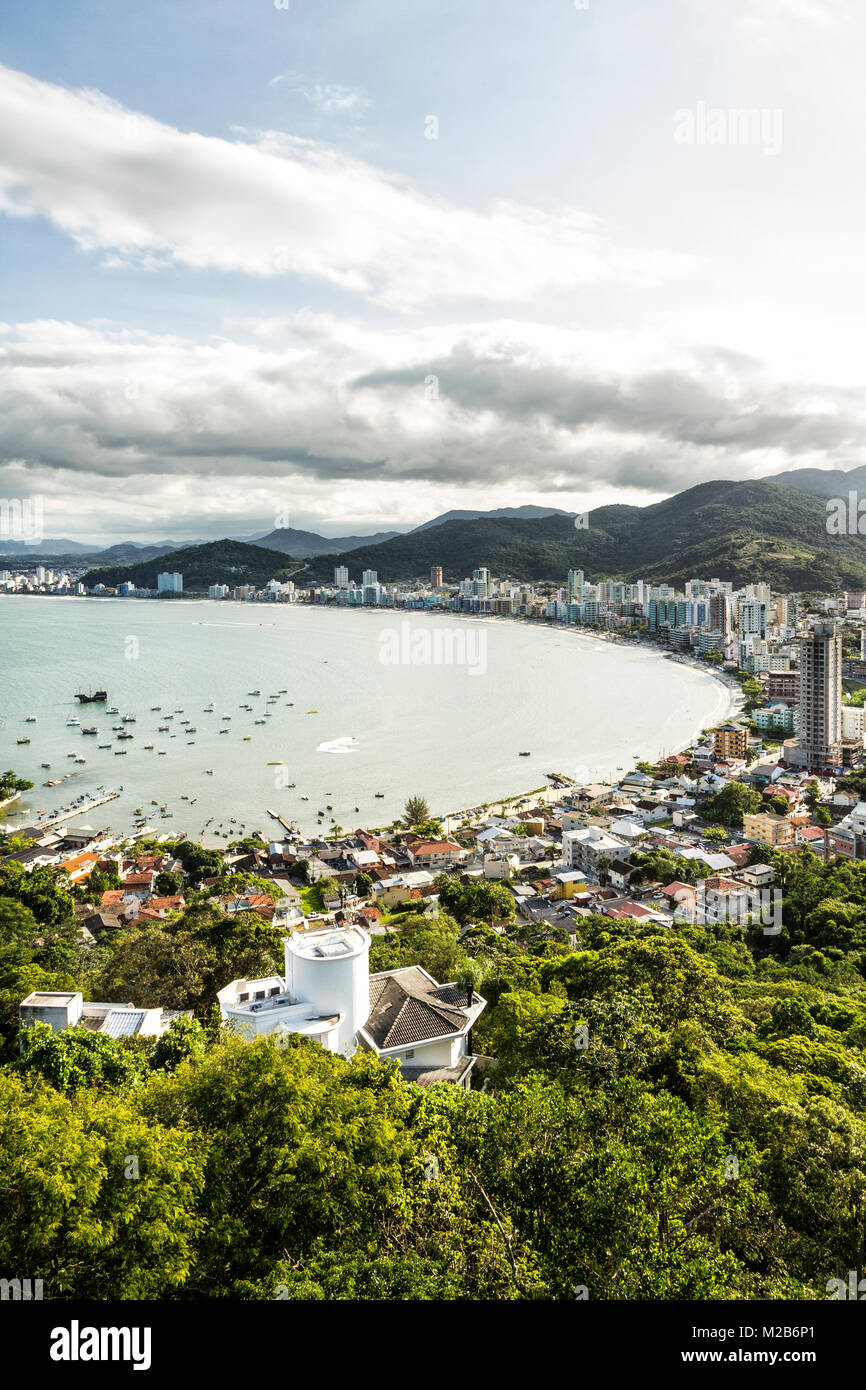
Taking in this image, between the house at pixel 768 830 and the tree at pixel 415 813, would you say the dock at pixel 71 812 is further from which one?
the house at pixel 768 830

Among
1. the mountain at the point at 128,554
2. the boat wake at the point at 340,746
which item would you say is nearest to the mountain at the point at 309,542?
the mountain at the point at 128,554

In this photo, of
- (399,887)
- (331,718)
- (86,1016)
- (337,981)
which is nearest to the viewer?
(337,981)

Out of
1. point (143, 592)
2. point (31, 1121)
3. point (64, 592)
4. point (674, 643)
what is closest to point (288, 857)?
point (31, 1121)

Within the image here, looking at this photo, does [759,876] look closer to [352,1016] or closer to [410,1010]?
[410,1010]

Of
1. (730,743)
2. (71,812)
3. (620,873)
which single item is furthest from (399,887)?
(730,743)
